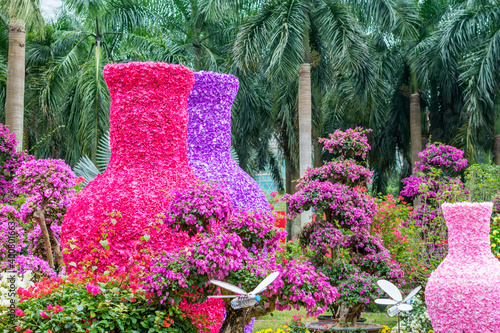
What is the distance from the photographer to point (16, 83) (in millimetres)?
10156

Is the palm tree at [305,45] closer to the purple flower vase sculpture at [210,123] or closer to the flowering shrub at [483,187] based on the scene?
the flowering shrub at [483,187]

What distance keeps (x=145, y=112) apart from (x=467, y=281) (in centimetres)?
377

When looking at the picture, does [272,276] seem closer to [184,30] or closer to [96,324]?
[96,324]

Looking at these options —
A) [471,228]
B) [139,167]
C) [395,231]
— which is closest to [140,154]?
[139,167]

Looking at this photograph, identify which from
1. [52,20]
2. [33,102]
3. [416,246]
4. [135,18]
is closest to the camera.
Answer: [416,246]

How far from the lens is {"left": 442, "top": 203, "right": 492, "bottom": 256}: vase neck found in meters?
5.42

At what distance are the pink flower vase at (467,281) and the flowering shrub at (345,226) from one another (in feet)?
6.22

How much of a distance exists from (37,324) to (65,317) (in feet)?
1.07

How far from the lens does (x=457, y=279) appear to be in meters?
5.35

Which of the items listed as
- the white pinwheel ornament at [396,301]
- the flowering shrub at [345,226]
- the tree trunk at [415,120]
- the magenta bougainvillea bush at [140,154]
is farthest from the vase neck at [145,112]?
the tree trunk at [415,120]

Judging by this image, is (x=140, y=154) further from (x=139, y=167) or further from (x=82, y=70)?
(x=82, y=70)

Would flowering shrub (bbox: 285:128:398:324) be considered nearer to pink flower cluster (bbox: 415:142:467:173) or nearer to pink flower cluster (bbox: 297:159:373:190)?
pink flower cluster (bbox: 297:159:373:190)

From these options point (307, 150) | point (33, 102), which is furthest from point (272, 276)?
point (33, 102)

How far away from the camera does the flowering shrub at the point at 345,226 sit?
7297mm
